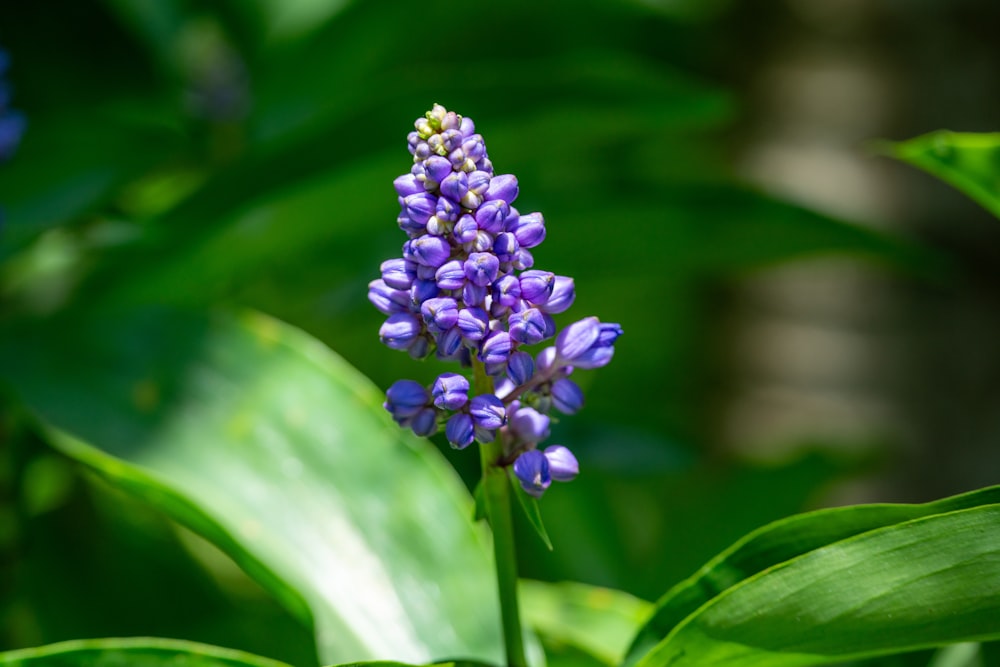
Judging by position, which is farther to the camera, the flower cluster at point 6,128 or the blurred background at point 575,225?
the blurred background at point 575,225

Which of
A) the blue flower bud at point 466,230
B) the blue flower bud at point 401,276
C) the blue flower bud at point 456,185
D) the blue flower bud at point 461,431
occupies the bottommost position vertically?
the blue flower bud at point 461,431

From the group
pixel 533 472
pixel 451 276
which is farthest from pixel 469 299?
pixel 533 472

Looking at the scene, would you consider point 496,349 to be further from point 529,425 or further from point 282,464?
point 282,464

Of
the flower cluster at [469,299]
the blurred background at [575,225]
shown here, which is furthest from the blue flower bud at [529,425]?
the blurred background at [575,225]

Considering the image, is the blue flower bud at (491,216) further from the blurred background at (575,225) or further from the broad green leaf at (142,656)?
the blurred background at (575,225)

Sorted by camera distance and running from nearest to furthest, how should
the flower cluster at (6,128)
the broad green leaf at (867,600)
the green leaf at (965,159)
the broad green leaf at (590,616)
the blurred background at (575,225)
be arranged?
the broad green leaf at (867,600) → the green leaf at (965,159) → the broad green leaf at (590,616) → the flower cluster at (6,128) → the blurred background at (575,225)

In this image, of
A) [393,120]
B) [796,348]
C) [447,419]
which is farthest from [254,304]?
[796,348]
